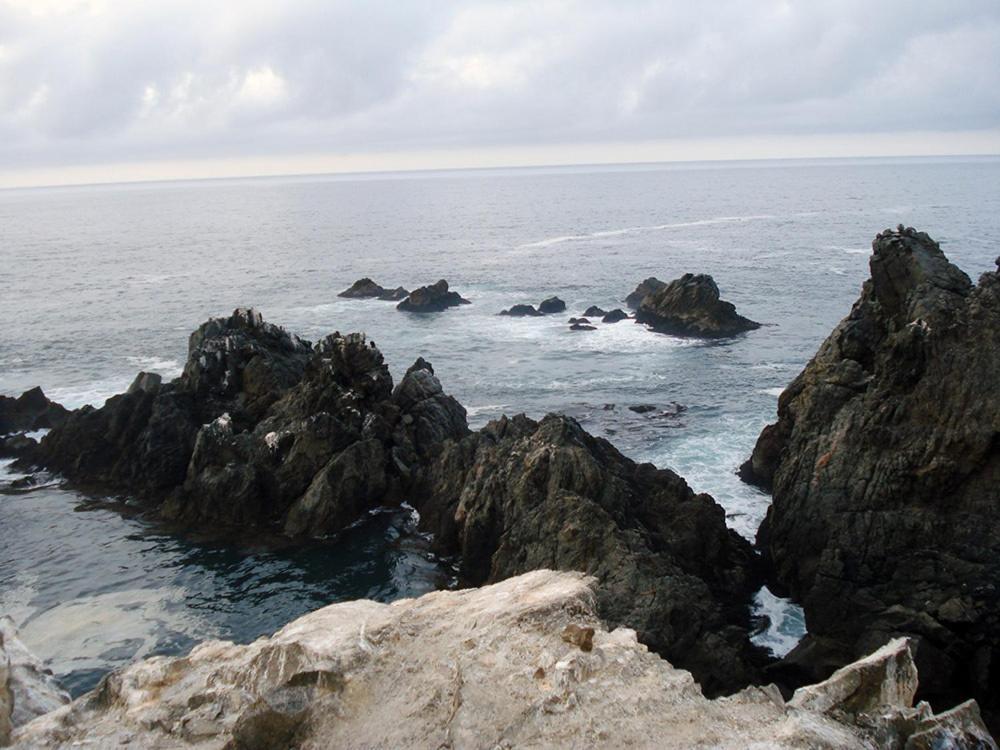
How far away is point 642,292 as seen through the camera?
8531cm

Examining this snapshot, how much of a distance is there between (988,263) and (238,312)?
90.0 m

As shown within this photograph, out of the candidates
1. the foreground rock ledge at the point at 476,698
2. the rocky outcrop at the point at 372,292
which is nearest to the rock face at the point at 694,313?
the rocky outcrop at the point at 372,292

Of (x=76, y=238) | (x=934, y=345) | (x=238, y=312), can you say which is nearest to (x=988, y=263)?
(x=934, y=345)

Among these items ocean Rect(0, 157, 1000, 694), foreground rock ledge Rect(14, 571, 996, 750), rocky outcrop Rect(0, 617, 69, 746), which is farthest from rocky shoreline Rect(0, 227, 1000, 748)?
ocean Rect(0, 157, 1000, 694)

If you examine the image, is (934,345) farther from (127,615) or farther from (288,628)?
(127,615)

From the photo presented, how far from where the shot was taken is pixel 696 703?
12242 mm

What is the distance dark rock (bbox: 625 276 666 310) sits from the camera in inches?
3290

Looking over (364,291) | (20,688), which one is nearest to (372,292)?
(364,291)

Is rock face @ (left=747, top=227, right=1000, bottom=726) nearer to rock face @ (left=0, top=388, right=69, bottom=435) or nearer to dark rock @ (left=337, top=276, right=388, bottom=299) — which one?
rock face @ (left=0, top=388, right=69, bottom=435)

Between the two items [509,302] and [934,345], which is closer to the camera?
[934,345]

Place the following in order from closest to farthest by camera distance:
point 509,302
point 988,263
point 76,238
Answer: point 509,302 < point 988,263 < point 76,238

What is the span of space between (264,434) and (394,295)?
55.7 metres

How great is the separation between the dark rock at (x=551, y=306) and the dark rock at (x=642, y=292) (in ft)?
23.5

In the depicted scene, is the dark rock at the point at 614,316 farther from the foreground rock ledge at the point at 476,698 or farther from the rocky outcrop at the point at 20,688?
the rocky outcrop at the point at 20,688
